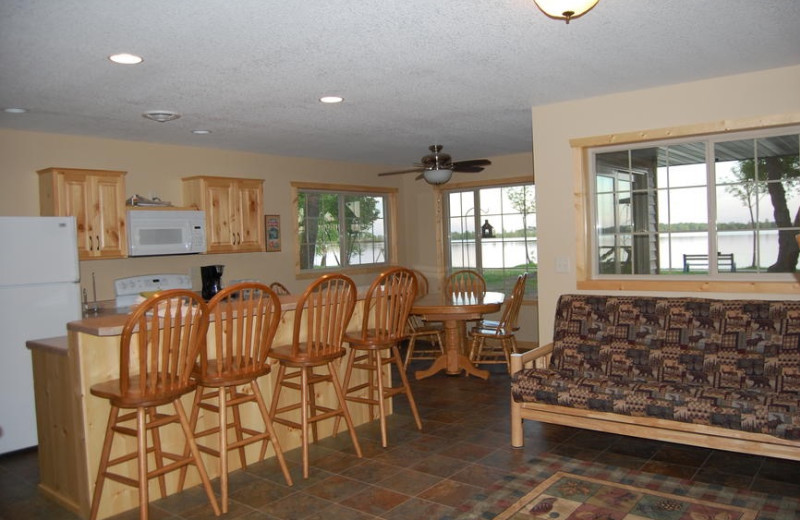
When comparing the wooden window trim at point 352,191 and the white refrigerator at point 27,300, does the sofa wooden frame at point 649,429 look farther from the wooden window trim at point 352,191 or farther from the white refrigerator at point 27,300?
the wooden window trim at point 352,191

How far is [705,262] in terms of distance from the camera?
4.11m

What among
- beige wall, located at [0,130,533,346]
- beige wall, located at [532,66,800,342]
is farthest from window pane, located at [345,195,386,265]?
beige wall, located at [532,66,800,342]

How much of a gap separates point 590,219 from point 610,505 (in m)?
2.12

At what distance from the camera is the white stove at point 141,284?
5.24 m

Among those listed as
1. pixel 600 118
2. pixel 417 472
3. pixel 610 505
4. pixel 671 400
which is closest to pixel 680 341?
pixel 671 400

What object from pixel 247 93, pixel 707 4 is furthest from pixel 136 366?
pixel 707 4

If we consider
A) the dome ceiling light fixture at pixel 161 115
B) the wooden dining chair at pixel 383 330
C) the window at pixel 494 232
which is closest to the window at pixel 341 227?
the window at pixel 494 232

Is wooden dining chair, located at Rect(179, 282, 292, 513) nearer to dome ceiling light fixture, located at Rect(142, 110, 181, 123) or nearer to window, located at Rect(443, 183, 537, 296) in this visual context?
dome ceiling light fixture, located at Rect(142, 110, 181, 123)

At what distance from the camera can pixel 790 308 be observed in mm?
3480

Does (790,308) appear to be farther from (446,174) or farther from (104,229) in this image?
(104,229)

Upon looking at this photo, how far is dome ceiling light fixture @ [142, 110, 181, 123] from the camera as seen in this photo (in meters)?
4.29

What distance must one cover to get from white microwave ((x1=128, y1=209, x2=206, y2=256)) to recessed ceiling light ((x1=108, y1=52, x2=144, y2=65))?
2.27 m

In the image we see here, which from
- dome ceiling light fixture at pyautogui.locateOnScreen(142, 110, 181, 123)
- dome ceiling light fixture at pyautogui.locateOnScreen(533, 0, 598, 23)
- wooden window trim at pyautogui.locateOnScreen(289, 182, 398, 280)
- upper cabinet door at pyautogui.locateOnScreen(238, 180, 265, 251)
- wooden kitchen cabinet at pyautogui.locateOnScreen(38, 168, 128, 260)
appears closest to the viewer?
dome ceiling light fixture at pyautogui.locateOnScreen(533, 0, 598, 23)

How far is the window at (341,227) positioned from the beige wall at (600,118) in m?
3.18
